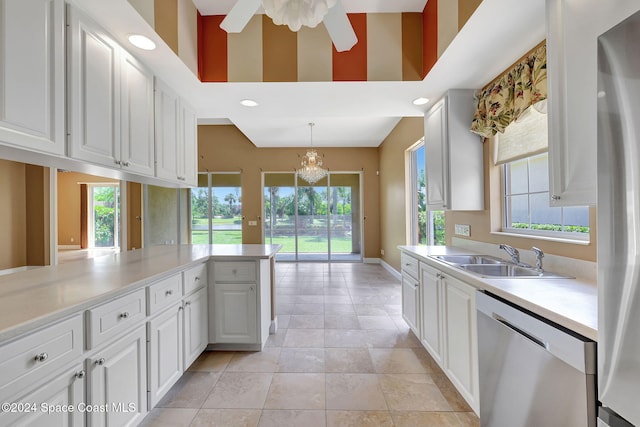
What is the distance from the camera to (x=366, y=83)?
2.23 m

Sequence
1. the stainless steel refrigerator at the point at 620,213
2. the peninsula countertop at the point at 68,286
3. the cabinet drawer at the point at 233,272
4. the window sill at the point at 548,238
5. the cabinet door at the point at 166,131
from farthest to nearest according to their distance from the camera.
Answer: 1. the cabinet drawer at the point at 233,272
2. the cabinet door at the point at 166,131
3. the window sill at the point at 548,238
4. the peninsula countertop at the point at 68,286
5. the stainless steel refrigerator at the point at 620,213

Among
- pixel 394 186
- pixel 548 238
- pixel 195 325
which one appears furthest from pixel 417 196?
pixel 195 325

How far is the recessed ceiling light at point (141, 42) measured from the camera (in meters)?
1.71

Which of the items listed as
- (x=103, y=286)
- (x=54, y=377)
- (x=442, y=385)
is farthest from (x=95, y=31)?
(x=442, y=385)

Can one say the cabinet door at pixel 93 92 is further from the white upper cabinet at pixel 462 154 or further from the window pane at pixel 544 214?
the window pane at pixel 544 214

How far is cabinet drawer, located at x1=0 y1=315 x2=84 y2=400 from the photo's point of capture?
0.81 metres

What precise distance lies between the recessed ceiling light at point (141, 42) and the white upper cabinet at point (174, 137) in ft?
1.23

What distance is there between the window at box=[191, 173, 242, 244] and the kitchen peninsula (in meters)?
4.31

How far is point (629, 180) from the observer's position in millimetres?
634

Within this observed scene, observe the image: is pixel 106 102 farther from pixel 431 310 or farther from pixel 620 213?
pixel 431 310

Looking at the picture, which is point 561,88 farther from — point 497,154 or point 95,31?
point 95,31

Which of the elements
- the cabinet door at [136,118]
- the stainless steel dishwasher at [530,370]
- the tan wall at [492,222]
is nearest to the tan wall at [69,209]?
the cabinet door at [136,118]

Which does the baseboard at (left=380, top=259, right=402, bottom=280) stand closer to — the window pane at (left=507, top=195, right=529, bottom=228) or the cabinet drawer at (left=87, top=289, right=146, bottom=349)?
the window pane at (left=507, top=195, right=529, bottom=228)

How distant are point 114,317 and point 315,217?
222 inches
